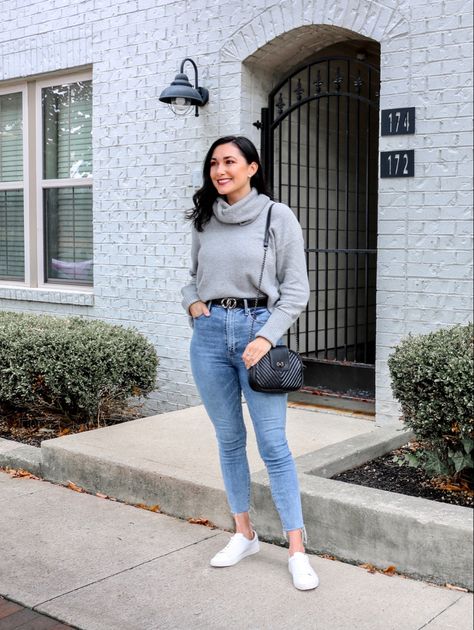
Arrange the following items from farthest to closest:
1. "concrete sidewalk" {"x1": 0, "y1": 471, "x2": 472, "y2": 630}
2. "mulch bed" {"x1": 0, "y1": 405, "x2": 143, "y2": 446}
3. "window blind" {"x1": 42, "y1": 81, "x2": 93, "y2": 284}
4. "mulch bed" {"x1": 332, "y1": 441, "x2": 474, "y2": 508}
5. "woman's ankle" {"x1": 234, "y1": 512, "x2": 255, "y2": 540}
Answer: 1. "window blind" {"x1": 42, "y1": 81, "x2": 93, "y2": 284}
2. "mulch bed" {"x1": 0, "y1": 405, "x2": 143, "y2": 446}
3. "mulch bed" {"x1": 332, "y1": 441, "x2": 474, "y2": 508}
4. "woman's ankle" {"x1": 234, "y1": 512, "x2": 255, "y2": 540}
5. "concrete sidewalk" {"x1": 0, "y1": 471, "x2": 472, "y2": 630}

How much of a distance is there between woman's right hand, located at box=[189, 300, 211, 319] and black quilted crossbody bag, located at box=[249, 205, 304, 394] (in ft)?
0.73

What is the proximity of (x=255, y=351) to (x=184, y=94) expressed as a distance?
349cm

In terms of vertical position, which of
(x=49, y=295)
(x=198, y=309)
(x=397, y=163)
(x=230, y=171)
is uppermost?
(x=397, y=163)

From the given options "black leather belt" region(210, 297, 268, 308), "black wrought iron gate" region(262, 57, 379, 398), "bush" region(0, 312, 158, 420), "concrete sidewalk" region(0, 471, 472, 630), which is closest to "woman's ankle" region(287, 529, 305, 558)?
"concrete sidewalk" region(0, 471, 472, 630)

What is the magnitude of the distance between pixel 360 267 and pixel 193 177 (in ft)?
6.04

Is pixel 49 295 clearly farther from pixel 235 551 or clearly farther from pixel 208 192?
pixel 235 551

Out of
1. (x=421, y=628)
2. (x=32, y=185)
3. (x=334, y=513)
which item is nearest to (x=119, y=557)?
(x=334, y=513)

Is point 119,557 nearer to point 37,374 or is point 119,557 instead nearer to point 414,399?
point 414,399

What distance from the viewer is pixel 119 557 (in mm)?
4023

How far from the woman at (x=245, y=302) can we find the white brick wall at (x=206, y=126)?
6.93 feet

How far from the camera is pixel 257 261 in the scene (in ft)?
11.8

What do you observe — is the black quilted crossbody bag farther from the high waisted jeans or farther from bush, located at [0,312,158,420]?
bush, located at [0,312,158,420]

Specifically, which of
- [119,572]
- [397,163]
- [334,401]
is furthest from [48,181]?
[119,572]

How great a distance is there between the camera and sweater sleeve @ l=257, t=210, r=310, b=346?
3.56 meters
